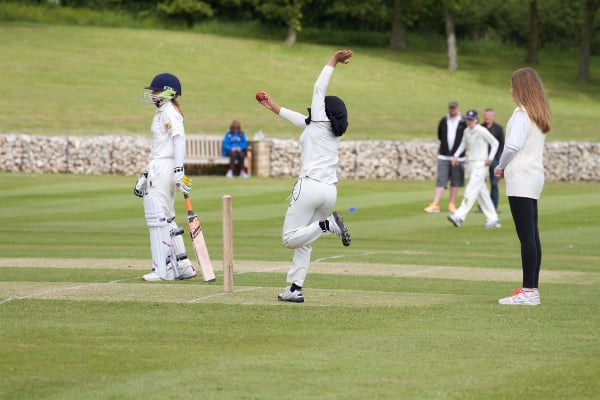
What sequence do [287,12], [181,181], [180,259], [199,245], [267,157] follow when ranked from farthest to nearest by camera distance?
[287,12]
[267,157]
[180,259]
[181,181]
[199,245]

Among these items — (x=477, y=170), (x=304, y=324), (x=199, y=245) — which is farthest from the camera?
(x=477, y=170)

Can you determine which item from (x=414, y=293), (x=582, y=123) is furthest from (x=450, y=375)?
(x=582, y=123)

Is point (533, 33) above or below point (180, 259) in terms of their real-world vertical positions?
above

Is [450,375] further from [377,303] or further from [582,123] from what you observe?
[582,123]

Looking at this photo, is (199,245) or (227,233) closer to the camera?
(227,233)

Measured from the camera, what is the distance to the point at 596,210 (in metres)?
26.6

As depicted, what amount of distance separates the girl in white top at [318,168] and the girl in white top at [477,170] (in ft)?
36.9

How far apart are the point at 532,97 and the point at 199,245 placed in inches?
146

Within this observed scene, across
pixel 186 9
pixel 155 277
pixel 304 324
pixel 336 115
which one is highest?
pixel 186 9

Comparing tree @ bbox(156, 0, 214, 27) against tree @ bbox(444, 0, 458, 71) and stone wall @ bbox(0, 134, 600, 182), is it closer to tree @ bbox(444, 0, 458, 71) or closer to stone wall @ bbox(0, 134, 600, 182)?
tree @ bbox(444, 0, 458, 71)

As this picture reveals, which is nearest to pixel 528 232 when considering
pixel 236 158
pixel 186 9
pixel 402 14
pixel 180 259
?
pixel 180 259

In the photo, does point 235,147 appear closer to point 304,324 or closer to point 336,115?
point 336,115

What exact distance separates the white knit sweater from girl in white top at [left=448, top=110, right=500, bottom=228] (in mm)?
10872

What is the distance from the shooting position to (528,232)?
11391mm
